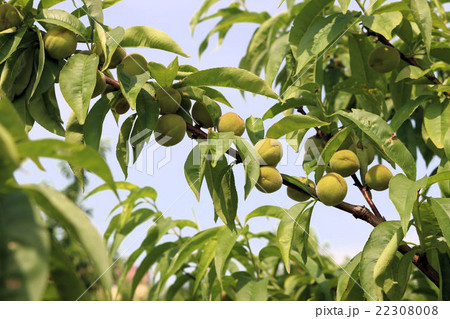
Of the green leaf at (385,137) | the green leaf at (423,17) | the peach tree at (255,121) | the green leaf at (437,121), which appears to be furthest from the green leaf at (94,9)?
the green leaf at (437,121)

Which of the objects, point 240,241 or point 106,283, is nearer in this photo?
point 106,283

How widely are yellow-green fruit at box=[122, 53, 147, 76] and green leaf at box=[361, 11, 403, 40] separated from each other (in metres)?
0.61

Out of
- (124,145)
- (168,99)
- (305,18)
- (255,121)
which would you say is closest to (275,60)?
(305,18)

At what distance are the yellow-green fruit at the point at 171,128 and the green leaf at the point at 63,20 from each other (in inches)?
10.5

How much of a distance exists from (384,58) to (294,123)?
20.6 inches

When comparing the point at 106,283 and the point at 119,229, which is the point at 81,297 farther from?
the point at 119,229

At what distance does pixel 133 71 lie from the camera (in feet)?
3.80

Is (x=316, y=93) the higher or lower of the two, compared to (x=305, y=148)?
higher

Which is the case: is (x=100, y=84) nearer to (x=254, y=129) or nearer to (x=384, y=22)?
(x=254, y=129)

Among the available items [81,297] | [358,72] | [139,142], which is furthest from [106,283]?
[358,72]

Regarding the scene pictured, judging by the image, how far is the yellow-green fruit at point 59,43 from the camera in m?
1.11

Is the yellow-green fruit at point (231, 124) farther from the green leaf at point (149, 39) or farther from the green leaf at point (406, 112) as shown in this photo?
the green leaf at point (406, 112)

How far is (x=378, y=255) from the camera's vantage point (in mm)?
1047

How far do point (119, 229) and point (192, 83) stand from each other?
76cm
